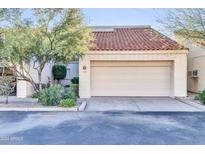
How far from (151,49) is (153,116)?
681cm

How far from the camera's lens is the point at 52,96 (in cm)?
1191

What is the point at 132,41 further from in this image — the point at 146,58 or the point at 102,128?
the point at 102,128

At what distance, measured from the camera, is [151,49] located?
1590 cm

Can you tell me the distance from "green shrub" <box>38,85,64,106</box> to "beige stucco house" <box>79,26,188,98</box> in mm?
3765

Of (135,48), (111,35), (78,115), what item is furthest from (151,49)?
(78,115)

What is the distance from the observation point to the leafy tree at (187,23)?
40.7 ft

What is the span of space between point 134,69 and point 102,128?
9252 millimetres

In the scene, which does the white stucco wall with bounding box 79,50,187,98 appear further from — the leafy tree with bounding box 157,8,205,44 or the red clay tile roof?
the leafy tree with bounding box 157,8,205,44

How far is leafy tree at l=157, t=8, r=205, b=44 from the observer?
488 inches

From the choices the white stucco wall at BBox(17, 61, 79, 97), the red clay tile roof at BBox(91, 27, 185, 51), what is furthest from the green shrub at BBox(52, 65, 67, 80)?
the red clay tile roof at BBox(91, 27, 185, 51)

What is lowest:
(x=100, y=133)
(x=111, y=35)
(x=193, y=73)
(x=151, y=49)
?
(x=100, y=133)

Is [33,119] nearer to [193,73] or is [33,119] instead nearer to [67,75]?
[193,73]

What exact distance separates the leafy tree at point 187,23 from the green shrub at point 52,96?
19.6ft

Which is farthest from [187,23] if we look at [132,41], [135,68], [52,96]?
[52,96]
